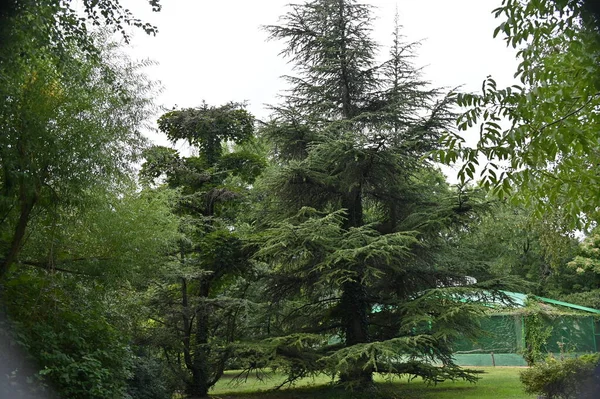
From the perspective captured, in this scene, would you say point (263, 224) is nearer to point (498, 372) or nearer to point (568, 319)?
point (498, 372)

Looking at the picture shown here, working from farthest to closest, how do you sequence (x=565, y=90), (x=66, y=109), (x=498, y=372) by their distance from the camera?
(x=498, y=372) < (x=66, y=109) < (x=565, y=90)

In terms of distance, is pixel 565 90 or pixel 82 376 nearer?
pixel 565 90

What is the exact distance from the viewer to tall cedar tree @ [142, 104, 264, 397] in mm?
12227

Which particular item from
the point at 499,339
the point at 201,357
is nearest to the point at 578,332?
the point at 499,339

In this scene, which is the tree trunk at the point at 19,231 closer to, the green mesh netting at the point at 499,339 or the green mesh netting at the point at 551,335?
the green mesh netting at the point at 551,335

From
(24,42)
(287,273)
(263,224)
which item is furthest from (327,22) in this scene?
(24,42)

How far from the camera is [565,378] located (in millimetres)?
8727

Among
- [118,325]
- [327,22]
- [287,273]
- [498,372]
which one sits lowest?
[498,372]

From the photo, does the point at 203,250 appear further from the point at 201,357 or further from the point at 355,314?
the point at 355,314

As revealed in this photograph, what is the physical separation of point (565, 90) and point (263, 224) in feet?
29.9

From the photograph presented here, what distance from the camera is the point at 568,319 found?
64.9ft

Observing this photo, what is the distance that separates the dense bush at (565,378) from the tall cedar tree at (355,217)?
82.5 inches

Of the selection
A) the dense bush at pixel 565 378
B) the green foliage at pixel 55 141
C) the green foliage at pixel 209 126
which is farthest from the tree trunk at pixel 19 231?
the dense bush at pixel 565 378

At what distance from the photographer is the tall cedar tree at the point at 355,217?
1141 centimetres
